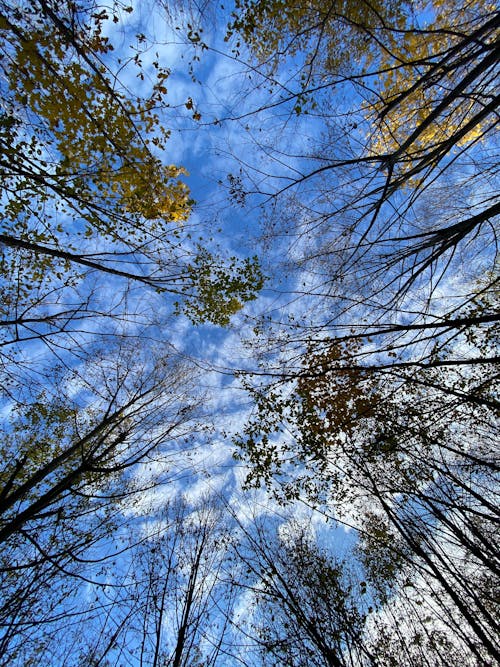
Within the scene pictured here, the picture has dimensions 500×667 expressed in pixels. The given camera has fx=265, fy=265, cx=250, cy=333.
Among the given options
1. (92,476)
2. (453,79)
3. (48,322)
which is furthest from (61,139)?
(92,476)

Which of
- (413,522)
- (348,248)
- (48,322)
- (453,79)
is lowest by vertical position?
(413,522)

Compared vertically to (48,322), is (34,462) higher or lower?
higher

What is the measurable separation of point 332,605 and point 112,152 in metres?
10.2

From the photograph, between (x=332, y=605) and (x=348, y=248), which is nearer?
(x=348, y=248)

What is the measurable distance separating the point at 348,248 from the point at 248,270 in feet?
7.67

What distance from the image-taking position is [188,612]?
607cm

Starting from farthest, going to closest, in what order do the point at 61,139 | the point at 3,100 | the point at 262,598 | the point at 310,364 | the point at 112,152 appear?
1. the point at 262,598
2. the point at 310,364
3. the point at 112,152
4. the point at 61,139
5. the point at 3,100

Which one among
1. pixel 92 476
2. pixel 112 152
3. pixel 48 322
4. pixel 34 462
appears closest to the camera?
pixel 112 152

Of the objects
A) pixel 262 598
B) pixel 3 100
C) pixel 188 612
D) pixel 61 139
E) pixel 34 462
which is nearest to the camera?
pixel 3 100

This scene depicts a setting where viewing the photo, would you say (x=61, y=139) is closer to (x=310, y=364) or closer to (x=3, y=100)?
(x=3, y=100)

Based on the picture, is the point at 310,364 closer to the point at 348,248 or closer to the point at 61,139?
the point at 348,248

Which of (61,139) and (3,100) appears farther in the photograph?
(61,139)

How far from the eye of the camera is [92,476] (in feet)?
23.1

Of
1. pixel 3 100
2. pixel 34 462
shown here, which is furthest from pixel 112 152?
pixel 34 462
